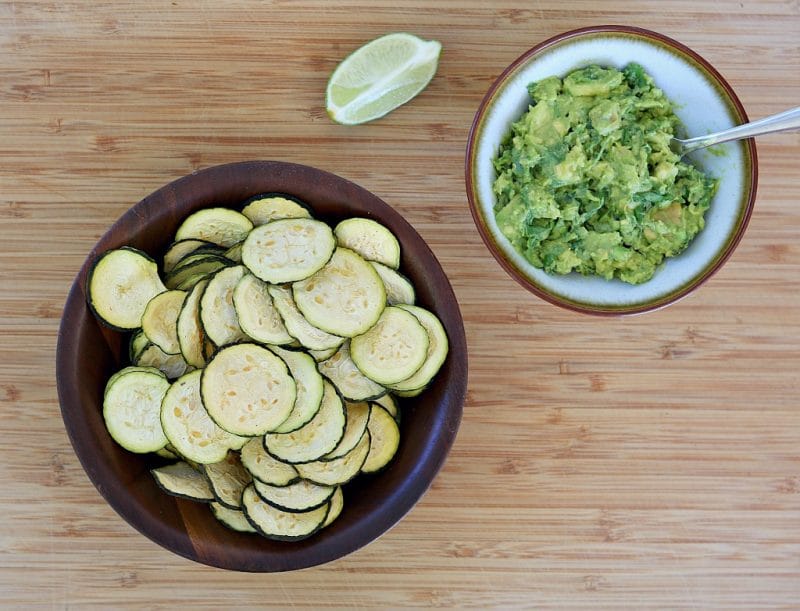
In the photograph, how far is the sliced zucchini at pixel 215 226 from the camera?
1563mm

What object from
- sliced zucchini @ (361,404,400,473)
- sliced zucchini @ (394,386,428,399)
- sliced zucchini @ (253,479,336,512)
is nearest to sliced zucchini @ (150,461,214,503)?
sliced zucchini @ (253,479,336,512)

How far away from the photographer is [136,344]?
5.21 ft

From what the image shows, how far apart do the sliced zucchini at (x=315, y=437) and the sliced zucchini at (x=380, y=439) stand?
0.13 meters

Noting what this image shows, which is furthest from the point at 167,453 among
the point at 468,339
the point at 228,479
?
the point at 468,339

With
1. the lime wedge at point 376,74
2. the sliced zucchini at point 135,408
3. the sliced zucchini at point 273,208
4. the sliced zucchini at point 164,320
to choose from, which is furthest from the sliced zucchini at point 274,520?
the lime wedge at point 376,74

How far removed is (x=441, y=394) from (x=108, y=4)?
4.12ft

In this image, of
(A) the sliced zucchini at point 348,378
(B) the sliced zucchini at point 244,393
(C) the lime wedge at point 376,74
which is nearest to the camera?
(B) the sliced zucchini at point 244,393

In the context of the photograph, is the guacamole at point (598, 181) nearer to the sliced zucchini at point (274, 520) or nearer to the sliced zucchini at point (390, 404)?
the sliced zucchini at point (390, 404)

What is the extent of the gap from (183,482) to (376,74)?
3.34 ft

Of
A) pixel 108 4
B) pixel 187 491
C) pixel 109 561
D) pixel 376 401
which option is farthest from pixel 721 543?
pixel 108 4

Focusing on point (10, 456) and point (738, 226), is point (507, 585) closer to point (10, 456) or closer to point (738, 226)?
point (738, 226)

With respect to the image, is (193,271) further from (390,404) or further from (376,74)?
(376,74)

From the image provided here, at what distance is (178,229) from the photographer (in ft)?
5.24

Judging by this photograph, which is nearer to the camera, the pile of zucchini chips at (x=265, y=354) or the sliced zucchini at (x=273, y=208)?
the pile of zucchini chips at (x=265, y=354)
